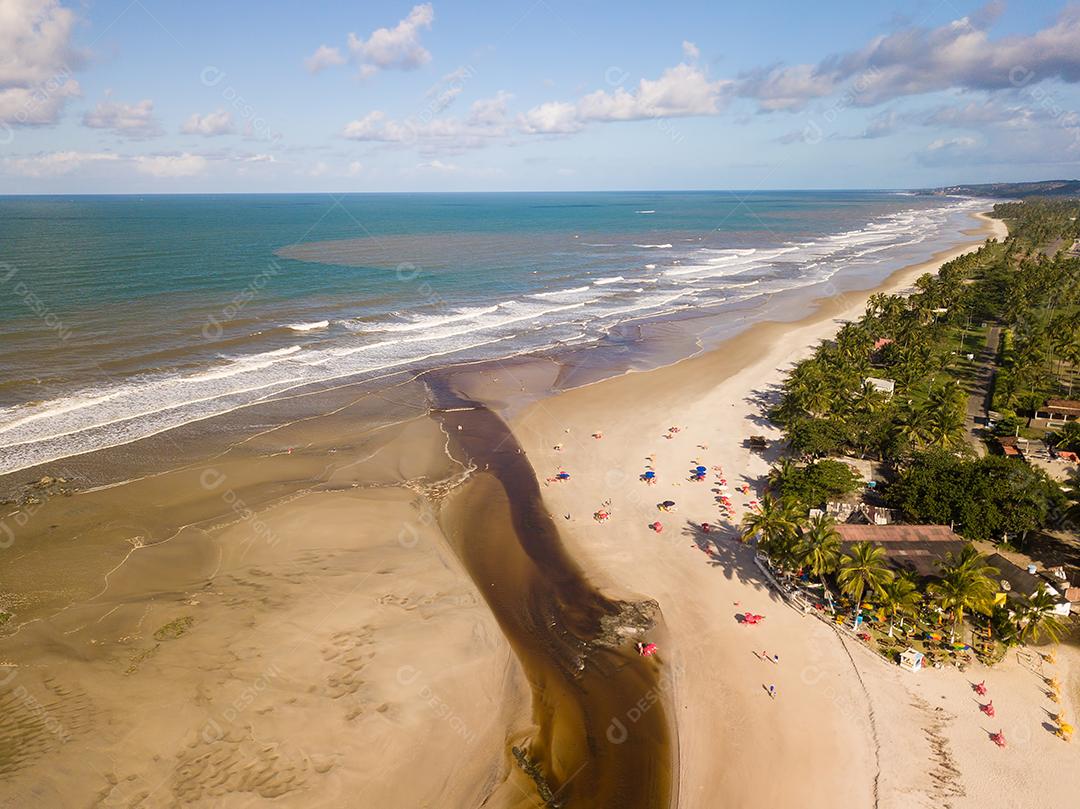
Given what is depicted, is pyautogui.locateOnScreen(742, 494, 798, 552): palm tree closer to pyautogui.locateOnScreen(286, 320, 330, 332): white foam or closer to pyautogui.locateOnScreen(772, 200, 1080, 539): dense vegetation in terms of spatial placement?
pyautogui.locateOnScreen(772, 200, 1080, 539): dense vegetation

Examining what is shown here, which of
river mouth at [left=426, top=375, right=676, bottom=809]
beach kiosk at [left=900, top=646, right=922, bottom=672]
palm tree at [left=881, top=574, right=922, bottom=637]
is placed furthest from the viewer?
palm tree at [left=881, top=574, right=922, bottom=637]

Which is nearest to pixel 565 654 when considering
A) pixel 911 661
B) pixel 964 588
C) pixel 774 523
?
pixel 774 523

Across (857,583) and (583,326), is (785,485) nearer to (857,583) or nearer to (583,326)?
(857,583)

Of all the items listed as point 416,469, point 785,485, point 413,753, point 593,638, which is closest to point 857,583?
point 785,485

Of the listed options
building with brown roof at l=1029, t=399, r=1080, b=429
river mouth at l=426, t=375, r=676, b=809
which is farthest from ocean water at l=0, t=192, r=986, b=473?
building with brown roof at l=1029, t=399, r=1080, b=429

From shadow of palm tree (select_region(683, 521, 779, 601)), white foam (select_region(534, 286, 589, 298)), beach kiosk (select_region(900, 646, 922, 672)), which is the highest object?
white foam (select_region(534, 286, 589, 298))

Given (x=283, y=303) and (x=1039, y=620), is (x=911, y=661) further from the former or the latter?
(x=283, y=303)

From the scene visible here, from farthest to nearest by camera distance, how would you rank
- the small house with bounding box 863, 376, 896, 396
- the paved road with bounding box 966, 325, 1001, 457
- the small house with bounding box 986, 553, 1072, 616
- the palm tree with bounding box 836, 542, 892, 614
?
the small house with bounding box 863, 376, 896, 396 < the paved road with bounding box 966, 325, 1001, 457 < the palm tree with bounding box 836, 542, 892, 614 < the small house with bounding box 986, 553, 1072, 616
